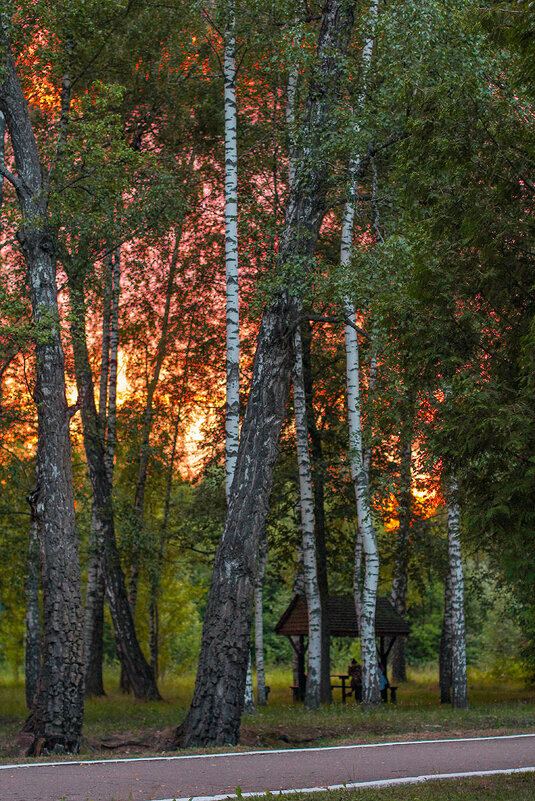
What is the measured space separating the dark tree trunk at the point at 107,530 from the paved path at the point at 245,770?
12394mm

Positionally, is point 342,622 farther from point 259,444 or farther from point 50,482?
point 259,444

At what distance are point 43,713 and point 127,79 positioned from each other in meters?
15.8

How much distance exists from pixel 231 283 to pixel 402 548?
12035mm

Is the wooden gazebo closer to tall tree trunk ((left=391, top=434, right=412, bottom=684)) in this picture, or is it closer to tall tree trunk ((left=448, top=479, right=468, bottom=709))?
tall tree trunk ((left=391, top=434, right=412, bottom=684))

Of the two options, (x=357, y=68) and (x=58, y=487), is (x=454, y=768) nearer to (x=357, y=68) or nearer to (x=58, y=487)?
(x=58, y=487)

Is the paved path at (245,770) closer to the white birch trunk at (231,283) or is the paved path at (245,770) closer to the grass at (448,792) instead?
the grass at (448,792)

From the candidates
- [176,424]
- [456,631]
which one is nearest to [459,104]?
[456,631]

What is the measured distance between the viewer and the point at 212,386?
2605 cm

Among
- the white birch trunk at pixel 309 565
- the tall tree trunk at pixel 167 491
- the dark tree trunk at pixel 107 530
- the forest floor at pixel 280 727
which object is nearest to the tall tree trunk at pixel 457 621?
the forest floor at pixel 280 727

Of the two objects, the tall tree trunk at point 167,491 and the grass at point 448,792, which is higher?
the tall tree trunk at point 167,491

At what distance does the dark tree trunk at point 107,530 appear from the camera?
21859 millimetres

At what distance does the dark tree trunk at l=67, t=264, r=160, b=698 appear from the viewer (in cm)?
2186

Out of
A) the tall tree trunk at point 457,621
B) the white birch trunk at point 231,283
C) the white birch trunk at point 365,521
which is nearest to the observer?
the white birch trunk at point 231,283

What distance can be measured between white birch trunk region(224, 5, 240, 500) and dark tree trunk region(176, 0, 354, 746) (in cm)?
227
